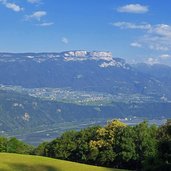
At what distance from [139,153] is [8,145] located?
122ft

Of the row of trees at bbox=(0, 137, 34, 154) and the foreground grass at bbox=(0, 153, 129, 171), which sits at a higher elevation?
the foreground grass at bbox=(0, 153, 129, 171)

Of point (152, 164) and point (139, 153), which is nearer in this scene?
point (152, 164)

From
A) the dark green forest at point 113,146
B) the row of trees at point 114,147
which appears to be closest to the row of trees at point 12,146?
the dark green forest at point 113,146

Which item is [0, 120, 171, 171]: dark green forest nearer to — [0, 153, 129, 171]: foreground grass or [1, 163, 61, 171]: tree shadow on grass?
[0, 153, 129, 171]: foreground grass

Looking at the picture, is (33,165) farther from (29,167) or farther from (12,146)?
(12,146)

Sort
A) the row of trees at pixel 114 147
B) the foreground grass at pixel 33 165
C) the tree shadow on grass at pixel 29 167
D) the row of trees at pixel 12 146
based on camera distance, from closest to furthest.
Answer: the tree shadow on grass at pixel 29 167 → the foreground grass at pixel 33 165 → the row of trees at pixel 114 147 → the row of trees at pixel 12 146

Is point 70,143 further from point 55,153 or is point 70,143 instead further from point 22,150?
point 22,150

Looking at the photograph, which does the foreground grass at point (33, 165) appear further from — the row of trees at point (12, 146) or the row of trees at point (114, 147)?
the row of trees at point (12, 146)

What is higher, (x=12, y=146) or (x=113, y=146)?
(x=113, y=146)

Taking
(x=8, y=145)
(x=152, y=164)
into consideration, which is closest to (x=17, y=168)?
(x=152, y=164)

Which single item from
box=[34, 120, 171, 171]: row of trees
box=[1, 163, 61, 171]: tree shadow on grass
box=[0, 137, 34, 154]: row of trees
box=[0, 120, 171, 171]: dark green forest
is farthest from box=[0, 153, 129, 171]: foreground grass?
box=[0, 137, 34, 154]: row of trees

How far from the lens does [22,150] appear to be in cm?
11594

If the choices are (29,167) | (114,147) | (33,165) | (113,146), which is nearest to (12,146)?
(113,146)

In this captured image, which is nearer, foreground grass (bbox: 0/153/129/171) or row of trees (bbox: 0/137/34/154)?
foreground grass (bbox: 0/153/129/171)
